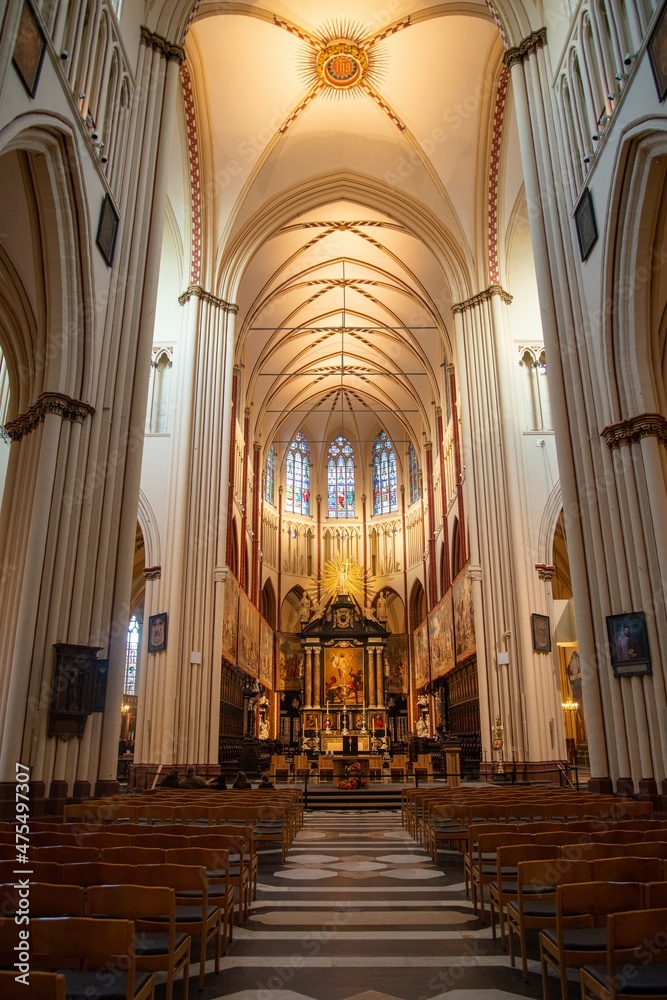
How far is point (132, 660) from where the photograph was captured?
3738 cm

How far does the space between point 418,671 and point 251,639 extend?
36.8 ft

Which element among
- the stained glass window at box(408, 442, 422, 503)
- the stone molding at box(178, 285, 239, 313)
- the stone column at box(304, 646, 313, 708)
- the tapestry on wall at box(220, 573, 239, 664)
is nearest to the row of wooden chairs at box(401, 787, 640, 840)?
the tapestry on wall at box(220, 573, 239, 664)

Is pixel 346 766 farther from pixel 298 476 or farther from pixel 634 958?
pixel 298 476

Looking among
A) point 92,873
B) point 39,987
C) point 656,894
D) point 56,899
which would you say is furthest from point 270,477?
point 39,987

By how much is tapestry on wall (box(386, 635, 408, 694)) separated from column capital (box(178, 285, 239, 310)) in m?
22.0

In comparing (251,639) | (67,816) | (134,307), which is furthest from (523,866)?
(251,639)

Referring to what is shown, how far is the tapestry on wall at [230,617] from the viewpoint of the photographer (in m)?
20.9

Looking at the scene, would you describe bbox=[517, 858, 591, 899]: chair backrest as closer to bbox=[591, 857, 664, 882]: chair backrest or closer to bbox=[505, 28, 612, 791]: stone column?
bbox=[591, 857, 664, 882]: chair backrest

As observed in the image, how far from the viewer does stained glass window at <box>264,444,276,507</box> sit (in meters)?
37.3

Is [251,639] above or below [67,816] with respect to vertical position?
above

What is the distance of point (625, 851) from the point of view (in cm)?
448

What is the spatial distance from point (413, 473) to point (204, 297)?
63.7 ft

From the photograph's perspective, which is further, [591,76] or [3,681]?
[591,76]

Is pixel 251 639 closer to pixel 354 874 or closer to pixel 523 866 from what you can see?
pixel 354 874
